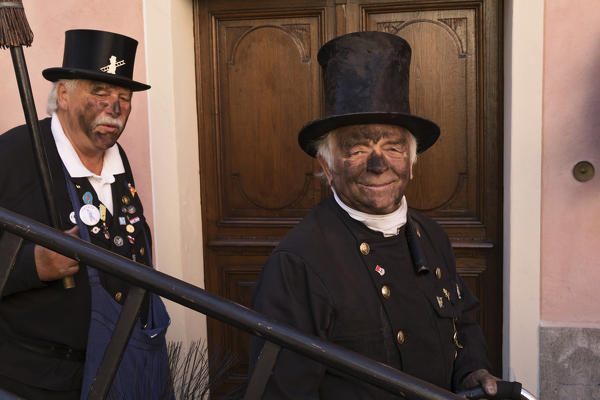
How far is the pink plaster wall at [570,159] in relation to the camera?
312cm

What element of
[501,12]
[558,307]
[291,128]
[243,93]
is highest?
[501,12]

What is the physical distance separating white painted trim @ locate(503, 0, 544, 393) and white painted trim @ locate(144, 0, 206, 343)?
6.23ft

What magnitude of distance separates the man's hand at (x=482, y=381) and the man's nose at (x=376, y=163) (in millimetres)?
720

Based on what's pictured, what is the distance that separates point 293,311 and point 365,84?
2.35 ft

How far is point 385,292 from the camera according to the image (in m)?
1.71

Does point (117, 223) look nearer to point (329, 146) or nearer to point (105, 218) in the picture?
point (105, 218)

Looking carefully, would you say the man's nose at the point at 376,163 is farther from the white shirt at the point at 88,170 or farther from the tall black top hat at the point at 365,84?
the white shirt at the point at 88,170

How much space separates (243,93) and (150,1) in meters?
0.76

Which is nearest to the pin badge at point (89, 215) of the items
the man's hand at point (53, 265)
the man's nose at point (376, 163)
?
the man's hand at point (53, 265)

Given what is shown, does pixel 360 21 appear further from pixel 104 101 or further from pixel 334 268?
pixel 334 268

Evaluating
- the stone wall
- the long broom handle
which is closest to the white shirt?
the long broom handle

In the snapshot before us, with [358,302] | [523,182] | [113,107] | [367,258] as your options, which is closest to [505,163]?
[523,182]

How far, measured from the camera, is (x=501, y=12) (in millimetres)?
3408

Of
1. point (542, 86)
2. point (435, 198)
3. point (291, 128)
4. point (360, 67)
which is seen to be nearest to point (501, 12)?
point (542, 86)
